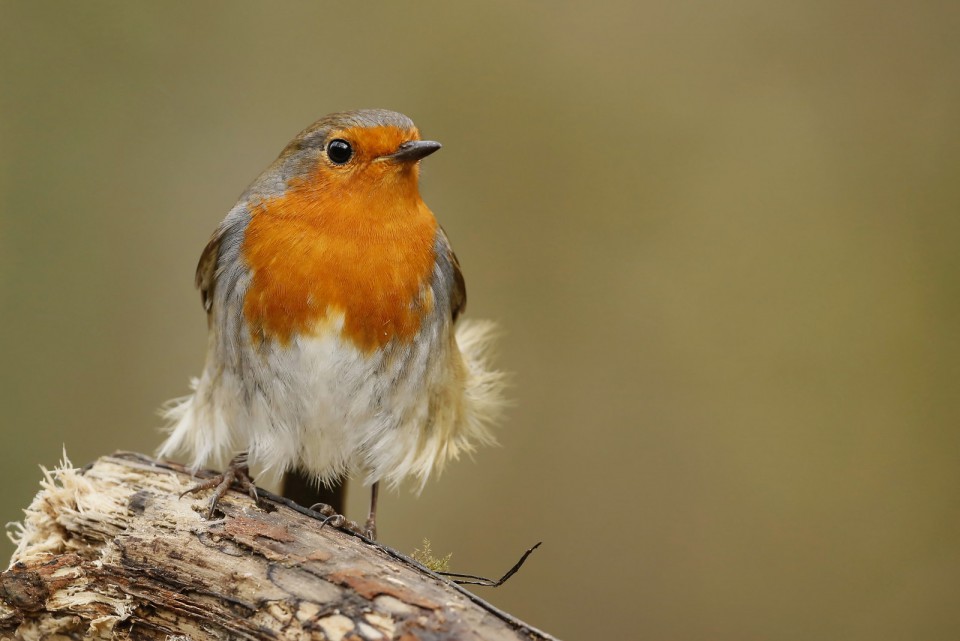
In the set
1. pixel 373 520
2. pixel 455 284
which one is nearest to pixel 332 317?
pixel 455 284

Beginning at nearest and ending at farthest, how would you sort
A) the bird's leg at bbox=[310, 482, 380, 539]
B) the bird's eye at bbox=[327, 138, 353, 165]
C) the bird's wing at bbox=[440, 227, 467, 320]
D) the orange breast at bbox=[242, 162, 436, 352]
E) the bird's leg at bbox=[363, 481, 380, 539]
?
the bird's leg at bbox=[310, 482, 380, 539], the orange breast at bbox=[242, 162, 436, 352], the bird's eye at bbox=[327, 138, 353, 165], the bird's leg at bbox=[363, 481, 380, 539], the bird's wing at bbox=[440, 227, 467, 320]

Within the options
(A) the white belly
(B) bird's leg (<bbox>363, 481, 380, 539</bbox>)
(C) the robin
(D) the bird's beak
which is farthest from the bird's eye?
(B) bird's leg (<bbox>363, 481, 380, 539</bbox>)

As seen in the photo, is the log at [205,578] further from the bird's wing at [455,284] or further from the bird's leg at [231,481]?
the bird's wing at [455,284]

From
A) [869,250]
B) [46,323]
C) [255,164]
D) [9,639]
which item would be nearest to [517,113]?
[255,164]

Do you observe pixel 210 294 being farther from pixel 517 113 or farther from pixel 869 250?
pixel 869 250

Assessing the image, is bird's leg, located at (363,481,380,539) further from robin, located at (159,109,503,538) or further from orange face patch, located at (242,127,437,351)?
orange face patch, located at (242,127,437,351)

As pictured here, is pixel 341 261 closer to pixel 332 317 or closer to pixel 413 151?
pixel 332 317

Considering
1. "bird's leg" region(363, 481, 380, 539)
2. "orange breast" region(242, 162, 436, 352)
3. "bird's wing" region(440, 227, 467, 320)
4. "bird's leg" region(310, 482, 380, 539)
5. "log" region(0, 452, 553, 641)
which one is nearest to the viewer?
"log" region(0, 452, 553, 641)
